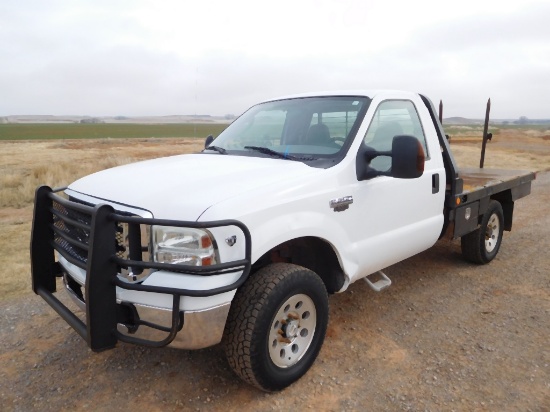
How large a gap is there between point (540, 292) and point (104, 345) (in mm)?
4277

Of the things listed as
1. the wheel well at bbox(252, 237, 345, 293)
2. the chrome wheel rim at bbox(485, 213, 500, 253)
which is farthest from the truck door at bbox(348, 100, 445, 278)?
the chrome wheel rim at bbox(485, 213, 500, 253)

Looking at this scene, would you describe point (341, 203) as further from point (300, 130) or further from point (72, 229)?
point (72, 229)

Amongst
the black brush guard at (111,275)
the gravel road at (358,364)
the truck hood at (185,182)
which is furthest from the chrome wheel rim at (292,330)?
the truck hood at (185,182)

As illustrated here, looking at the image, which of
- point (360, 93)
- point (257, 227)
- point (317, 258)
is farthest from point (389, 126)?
point (257, 227)

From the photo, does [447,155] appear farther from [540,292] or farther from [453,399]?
[453,399]

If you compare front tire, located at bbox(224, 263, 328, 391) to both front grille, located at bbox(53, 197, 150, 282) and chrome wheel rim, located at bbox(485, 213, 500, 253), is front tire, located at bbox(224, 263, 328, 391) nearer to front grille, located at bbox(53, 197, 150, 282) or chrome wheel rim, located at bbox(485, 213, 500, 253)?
front grille, located at bbox(53, 197, 150, 282)

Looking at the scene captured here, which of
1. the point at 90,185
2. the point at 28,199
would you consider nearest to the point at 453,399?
the point at 90,185

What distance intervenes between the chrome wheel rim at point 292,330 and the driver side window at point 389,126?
1.27 metres

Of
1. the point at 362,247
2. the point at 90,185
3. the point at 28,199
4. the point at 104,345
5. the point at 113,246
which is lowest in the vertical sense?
the point at 28,199

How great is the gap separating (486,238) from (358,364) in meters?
3.05

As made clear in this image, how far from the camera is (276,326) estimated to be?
9.84 ft

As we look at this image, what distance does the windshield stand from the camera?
3.61m

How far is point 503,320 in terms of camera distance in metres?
4.14

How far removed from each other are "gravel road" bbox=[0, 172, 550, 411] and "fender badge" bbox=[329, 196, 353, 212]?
3.72 feet
